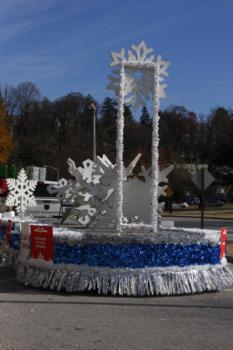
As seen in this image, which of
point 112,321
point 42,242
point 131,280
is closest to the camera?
point 112,321

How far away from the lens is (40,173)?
28.1 m

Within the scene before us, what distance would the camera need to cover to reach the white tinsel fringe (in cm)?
1079

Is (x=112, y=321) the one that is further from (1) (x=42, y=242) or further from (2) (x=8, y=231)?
(2) (x=8, y=231)

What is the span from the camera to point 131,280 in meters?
10.8

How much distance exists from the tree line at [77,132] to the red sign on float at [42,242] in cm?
3923

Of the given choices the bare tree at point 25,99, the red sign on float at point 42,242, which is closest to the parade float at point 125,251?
the red sign on float at point 42,242

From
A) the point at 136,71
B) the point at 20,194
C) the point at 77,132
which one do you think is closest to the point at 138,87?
the point at 136,71

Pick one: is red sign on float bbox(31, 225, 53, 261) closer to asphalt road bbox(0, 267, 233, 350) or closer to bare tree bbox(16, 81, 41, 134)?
asphalt road bbox(0, 267, 233, 350)

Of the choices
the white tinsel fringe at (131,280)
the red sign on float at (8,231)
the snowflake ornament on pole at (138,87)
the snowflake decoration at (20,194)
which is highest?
the snowflake ornament on pole at (138,87)

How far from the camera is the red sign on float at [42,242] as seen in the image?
37.7 ft

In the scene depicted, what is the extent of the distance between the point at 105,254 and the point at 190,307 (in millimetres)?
1940

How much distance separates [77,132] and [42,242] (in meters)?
68.5

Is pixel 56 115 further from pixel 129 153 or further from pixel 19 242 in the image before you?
pixel 19 242

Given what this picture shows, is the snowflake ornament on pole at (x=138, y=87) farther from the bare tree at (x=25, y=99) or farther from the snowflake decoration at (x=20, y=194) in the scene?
the bare tree at (x=25, y=99)
